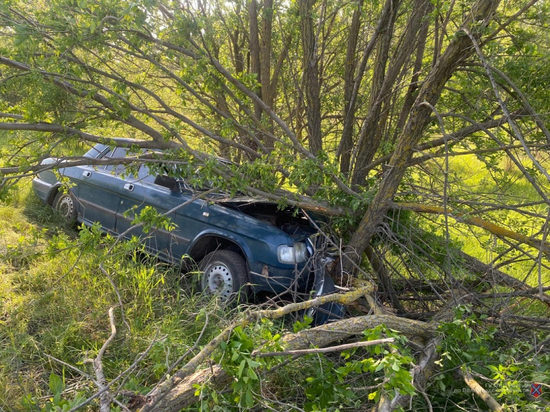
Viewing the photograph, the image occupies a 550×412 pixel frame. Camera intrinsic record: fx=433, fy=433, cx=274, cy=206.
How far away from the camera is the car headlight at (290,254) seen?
4234 mm

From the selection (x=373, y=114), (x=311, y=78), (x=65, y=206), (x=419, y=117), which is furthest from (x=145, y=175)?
(x=419, y=117)

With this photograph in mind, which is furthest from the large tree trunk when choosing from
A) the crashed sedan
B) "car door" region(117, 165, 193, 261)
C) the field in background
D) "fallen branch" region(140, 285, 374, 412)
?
"fallen branch" region(140, 285, 374, 412)

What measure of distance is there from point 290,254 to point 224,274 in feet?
2.42

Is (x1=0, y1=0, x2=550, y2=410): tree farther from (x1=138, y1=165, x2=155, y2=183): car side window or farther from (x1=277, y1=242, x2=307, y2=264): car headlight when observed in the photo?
(x1=138, y1=165, x2=155, y2=183): car side window

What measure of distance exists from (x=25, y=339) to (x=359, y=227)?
9.97 ft

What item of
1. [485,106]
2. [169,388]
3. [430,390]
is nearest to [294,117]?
[485,106]

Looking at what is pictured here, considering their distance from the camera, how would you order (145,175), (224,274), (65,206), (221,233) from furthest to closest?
1. (65,206)
2. (145,175)
3. (221,233)
4. (224,274)

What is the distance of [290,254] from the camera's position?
4254 mm

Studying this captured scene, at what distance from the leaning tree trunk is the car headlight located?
0.46m

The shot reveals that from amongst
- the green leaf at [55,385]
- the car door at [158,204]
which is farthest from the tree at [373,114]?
the green leaf at [55,385]

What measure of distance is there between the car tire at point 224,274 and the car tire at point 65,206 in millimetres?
2734

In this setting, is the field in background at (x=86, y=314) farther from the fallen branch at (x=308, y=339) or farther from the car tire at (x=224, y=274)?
the fallen branch at (x=308, y=339)

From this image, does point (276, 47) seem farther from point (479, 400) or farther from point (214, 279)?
point (479, 400)

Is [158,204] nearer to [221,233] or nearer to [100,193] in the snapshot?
[221,233]
